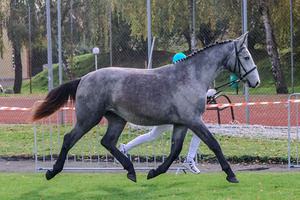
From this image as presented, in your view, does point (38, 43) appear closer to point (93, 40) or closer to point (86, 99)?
point (93, 40)

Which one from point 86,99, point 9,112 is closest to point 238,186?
point 86,99

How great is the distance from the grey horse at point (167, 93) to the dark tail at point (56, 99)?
0.87 feet

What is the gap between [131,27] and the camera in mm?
16484

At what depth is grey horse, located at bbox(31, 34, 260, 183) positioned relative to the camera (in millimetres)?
5914

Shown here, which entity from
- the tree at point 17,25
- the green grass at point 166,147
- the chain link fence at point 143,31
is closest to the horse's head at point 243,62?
the green grass at point 166,147

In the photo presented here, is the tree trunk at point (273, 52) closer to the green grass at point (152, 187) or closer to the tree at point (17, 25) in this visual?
the tree at point (17, 25)

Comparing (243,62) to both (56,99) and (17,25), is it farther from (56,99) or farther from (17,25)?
(17,25)

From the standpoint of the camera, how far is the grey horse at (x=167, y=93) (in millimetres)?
5914

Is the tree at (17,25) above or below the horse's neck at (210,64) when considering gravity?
above

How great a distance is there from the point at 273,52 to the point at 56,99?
54.6ft

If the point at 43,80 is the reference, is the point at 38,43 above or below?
above

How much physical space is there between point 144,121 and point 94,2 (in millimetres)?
11426

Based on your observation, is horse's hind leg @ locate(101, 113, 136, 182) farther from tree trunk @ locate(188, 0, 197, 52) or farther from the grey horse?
tree trunk @ locate(188, 0, 197, 52)

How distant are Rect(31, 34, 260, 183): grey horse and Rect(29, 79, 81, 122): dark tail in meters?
0.26
